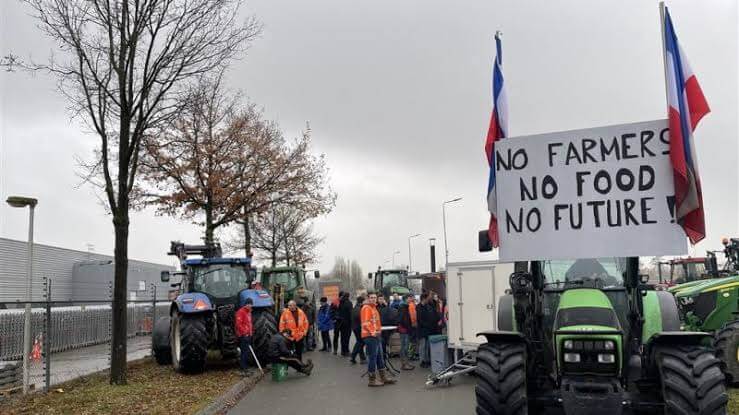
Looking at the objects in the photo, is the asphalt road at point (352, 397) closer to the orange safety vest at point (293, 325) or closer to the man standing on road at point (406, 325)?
the orange safety vest at point (293, 325)

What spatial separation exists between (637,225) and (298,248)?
3535cm

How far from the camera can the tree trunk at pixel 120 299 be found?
1178 centimetres

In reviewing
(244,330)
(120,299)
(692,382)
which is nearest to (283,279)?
(244,330)

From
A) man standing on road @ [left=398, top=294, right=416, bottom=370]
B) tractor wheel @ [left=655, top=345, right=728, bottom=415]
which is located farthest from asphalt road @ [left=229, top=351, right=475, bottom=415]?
tractor wheel @ [left=655, top=345, right=728, bottom=415]

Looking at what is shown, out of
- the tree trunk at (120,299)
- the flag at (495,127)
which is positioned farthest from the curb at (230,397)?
the flag at (495,127)

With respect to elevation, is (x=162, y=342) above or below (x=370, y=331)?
below

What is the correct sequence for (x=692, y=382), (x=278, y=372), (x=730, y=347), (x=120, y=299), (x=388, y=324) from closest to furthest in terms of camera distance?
(x=692, y=382), (x=730, y=347), (x=120, y=299), (x=278, y=372), (x=388, y=324)

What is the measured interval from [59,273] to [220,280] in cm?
1573

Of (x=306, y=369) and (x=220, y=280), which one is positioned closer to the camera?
(x=306, y=369)

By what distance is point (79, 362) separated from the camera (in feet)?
55.1

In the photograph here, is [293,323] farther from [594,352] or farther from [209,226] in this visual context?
[594,352]

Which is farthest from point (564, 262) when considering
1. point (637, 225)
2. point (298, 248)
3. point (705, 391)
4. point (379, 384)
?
point (298, 248)

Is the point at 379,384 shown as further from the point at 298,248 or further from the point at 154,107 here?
the point at 298,248

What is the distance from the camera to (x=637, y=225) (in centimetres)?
693
